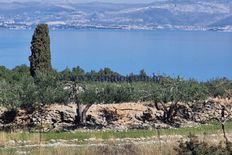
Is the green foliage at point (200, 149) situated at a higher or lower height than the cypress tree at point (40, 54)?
higher

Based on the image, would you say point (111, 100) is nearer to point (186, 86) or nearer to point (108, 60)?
point (186, 86)

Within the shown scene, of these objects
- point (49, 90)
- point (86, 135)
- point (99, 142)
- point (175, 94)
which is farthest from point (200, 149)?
point (49, 90)

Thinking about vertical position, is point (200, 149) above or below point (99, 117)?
above

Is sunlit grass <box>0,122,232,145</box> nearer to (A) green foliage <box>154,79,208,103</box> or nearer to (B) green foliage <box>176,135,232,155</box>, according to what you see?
(A) green foliage <box>154,79,208,103</box>

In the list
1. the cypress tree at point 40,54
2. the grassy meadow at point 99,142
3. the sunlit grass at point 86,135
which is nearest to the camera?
the grassy meadow at point 99,142

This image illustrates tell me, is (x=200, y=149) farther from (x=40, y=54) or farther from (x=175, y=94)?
(x=40, y=54)

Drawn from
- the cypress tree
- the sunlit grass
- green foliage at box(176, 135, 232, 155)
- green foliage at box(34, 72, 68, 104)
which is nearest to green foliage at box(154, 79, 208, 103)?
the sunlit grass

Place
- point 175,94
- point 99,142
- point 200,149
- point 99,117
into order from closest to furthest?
1. point 200,149
2. point 99,142
3. point 175,94
4. point 99,117

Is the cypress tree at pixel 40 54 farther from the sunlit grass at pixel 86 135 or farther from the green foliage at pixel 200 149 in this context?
the green foliage at pixel 200 149

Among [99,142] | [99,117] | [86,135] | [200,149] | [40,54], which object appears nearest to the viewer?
[200,149]

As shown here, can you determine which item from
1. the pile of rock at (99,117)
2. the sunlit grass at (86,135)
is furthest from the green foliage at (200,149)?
the pile of rock at (99,117)

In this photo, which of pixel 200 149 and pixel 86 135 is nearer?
pixel 200 149

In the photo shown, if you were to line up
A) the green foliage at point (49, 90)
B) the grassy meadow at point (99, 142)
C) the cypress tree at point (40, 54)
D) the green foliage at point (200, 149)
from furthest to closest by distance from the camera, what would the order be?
the cypress tree at point (40, 54)
the green foliage at point (49, 90)
the grassy meadow at point (99, 142)
the green foliage at point (200, 149)

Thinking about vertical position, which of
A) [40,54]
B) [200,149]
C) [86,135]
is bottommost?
[86,135]
